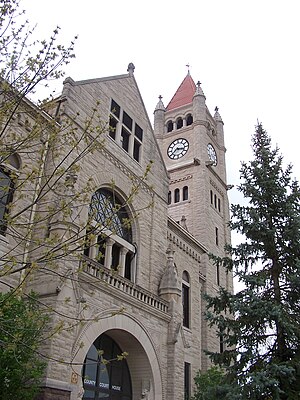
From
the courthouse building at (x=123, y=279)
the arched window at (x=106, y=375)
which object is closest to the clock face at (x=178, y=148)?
the courthouse building at (x=123, y=279)

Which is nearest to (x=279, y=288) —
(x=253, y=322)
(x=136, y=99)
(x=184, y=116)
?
(x=253, y=322)

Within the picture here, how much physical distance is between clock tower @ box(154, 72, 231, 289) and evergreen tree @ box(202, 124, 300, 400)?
16142 millimetres

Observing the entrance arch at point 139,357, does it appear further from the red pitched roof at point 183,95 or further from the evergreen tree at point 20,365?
the red pitched roof at point 183,95

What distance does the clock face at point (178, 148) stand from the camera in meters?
40.6

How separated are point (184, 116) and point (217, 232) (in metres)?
12.7

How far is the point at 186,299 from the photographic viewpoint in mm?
24281

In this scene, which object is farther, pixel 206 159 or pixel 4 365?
pixel 206 159

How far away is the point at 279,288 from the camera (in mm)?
13609

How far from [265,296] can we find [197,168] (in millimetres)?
24390

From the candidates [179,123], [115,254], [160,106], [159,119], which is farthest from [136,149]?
[160,106]

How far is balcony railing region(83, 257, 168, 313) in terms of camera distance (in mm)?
15451

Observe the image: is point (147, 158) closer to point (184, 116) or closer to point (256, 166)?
point (256, 166)

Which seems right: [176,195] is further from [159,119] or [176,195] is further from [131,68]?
[131,68]

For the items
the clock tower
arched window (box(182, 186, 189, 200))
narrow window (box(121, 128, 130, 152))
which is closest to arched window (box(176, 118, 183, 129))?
the clock tower
